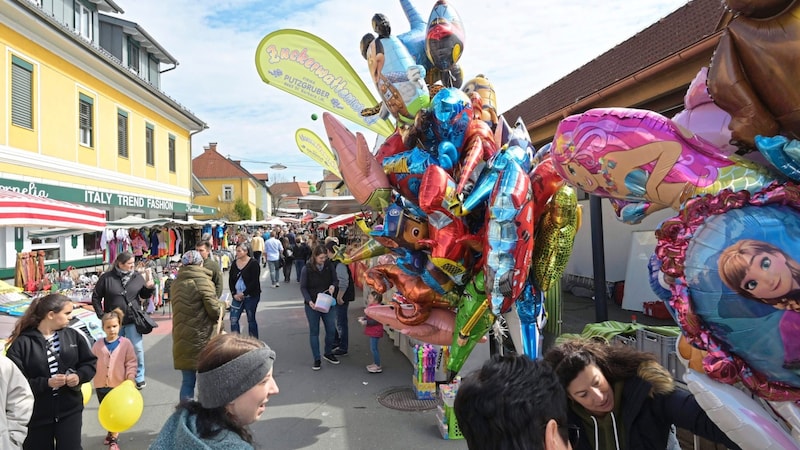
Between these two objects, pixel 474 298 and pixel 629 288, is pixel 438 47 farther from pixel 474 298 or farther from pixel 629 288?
pixel 629 288

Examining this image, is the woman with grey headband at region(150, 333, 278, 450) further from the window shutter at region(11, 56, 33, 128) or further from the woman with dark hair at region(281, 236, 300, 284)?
the woman with dark hair at region(281, 236, 300, 284)

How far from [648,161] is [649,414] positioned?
3.34 ft

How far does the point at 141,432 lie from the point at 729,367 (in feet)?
16.6

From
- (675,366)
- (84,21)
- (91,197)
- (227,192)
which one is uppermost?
(84,21)

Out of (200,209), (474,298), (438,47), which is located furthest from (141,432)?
(200,209)

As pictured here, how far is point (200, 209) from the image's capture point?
22.4 metres

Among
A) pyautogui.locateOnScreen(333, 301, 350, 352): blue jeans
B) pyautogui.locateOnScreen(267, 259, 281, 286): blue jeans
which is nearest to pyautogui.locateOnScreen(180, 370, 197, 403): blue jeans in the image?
pyautogui.locateOnScreen(333, 301, 350, 352): blue jeans

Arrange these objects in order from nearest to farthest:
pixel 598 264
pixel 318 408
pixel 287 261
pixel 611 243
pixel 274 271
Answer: pixel 318 408
pixel 598 264
pixel 611 243
pixel 274 271
pixel 287 261

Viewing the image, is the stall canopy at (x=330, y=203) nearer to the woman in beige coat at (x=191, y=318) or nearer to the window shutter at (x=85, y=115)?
the woman in beige coat at (x=191, y=318)

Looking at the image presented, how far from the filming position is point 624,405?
195cm

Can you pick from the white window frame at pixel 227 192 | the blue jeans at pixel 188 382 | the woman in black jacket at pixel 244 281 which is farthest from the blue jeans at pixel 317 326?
the white window frame at pixel 227 192

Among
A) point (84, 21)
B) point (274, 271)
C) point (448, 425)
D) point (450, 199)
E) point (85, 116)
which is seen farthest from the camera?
point (84, 21)

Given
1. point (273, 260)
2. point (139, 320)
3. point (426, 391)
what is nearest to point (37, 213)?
point (139, 320)

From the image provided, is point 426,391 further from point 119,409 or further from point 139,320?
point 139,320
